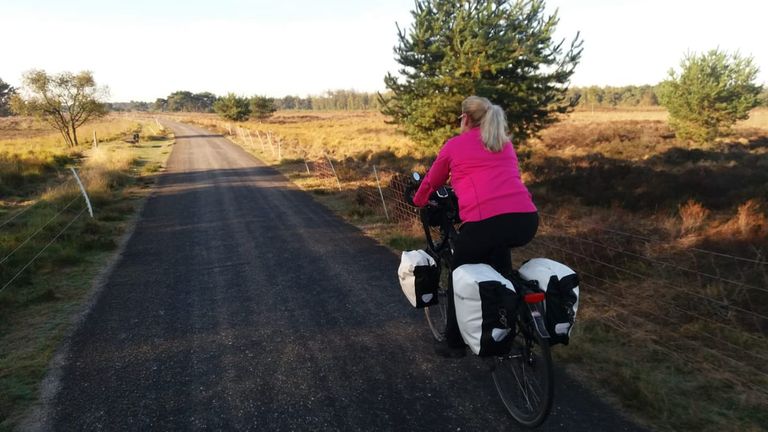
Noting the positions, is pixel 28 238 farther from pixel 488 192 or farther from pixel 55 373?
pixel 488 192

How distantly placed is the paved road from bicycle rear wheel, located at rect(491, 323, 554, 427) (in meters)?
0.14

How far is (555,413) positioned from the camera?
3125mm

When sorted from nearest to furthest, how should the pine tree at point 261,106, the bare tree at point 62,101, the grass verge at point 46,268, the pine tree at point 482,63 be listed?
the grass verge at point 46,268 → the pine tree at point 482,63 → the bare tree at point 62,101 → the pine tree at point 261,106

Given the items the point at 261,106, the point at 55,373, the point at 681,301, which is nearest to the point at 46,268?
the point at 55,373

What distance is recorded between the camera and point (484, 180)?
288 cm

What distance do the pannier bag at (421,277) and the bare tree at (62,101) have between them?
40.4 meters

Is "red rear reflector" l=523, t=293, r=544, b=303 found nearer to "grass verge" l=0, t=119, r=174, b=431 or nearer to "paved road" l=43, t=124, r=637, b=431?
"paved road" l=43, t=124, r=637, b=431

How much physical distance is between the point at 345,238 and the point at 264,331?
407 cm

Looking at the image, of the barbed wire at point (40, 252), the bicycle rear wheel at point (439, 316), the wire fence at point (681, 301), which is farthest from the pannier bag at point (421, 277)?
the barbed wire at point (40, 252)

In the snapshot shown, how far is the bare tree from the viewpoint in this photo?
32500 millimetres

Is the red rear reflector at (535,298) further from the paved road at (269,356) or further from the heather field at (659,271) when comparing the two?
the heather field at (659,271)

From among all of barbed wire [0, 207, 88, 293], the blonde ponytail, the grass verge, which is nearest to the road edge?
the grass verge

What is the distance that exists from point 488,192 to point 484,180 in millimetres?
94

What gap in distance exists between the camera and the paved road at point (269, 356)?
319 cm
